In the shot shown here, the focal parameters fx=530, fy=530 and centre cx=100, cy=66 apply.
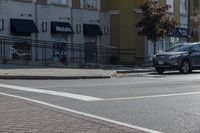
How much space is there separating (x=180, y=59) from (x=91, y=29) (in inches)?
506

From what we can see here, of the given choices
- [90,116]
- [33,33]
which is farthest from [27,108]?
[33,33]

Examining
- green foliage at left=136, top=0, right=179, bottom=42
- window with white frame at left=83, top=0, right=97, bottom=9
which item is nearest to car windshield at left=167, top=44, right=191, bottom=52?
green foliage at left=136, top=0, right=179, bottom=42

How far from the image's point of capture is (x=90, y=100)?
13.0 m

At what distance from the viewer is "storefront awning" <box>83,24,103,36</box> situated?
3822 centimetres

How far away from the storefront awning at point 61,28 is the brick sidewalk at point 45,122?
24.0 metres

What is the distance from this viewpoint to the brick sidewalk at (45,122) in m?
8.83

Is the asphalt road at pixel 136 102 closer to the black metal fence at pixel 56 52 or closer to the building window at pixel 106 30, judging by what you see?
the black metal fence at pixel 56 52

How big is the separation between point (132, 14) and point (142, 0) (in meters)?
1.28

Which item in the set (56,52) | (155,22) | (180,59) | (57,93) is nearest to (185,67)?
(180,59)

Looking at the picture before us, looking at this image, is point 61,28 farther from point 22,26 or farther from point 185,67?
point 185,67

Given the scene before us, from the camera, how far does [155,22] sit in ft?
117

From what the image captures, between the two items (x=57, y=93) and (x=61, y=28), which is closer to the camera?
(x=57, y=93)

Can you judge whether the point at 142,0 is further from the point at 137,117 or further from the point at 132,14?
the point at 137,117

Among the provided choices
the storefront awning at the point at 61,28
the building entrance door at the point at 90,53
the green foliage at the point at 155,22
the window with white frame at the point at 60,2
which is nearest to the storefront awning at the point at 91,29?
the building entrance door at the point at 90,53
